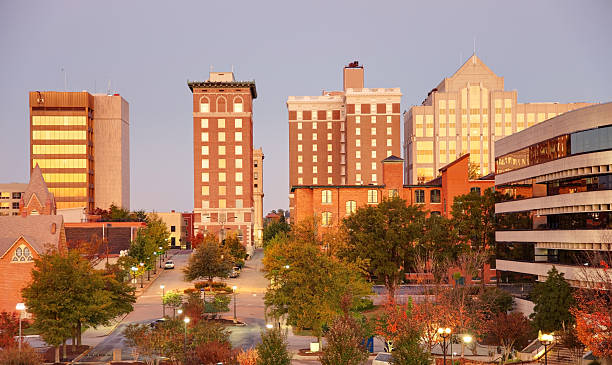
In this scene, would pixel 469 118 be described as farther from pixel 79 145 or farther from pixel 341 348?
pixel 341 348

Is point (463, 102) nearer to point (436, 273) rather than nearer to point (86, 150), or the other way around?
point (86, 150)

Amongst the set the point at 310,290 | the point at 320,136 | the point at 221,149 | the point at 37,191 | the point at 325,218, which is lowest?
the point at 310,290

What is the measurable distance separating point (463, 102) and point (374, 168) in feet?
90.2

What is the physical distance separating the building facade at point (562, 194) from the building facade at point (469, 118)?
101m

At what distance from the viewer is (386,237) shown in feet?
228

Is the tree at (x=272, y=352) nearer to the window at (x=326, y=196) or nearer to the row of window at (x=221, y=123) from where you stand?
the window at (x=326, y=196)

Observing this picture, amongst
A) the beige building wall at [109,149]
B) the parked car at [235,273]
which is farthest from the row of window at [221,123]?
the beige building wall at [109,149]

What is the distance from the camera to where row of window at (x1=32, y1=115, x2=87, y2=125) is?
154750 millimetres

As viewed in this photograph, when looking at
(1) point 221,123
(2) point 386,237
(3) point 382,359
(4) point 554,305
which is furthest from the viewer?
(1) point 221,123

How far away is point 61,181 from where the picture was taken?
15838cm

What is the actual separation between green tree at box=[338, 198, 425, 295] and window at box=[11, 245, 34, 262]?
3228 centimetres

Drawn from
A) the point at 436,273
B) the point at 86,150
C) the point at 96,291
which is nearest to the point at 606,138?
the point at 436,273

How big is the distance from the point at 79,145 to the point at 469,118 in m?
97.5

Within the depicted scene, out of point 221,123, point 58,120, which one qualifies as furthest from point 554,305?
point 58,120
